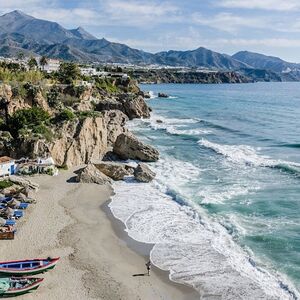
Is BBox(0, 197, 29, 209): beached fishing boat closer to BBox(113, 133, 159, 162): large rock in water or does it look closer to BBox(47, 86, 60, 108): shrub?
BBox(113, 133, 159, 162): large rock in water

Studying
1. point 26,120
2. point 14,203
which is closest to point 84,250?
point 14,203

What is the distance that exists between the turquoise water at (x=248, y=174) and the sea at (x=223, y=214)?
0.07 meters

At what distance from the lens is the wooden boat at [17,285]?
2078 cm

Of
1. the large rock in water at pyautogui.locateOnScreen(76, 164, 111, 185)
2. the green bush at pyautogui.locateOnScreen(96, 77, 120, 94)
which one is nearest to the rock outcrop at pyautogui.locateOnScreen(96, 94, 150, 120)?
the green bush at pyautogui.locateOnScreen(96, 77, 120, 94)

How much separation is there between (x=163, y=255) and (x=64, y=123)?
23.8 meters

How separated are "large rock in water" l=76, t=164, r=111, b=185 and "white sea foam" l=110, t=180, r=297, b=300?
249 centimetres

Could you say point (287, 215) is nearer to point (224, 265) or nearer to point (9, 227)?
point (224, 265)

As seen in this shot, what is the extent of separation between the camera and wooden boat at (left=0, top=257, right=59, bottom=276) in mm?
22359

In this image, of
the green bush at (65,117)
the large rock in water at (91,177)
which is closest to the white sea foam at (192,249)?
the large rock in water at (91,177)

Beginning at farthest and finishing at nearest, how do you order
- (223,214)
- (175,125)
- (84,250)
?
(175,125), (223,214), (84,250)

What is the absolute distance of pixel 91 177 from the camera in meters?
38.8

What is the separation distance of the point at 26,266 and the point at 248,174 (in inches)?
1032

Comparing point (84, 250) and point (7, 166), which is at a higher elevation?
point (7, 166)

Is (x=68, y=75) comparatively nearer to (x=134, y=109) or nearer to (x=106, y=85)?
(x=134, y=109)
